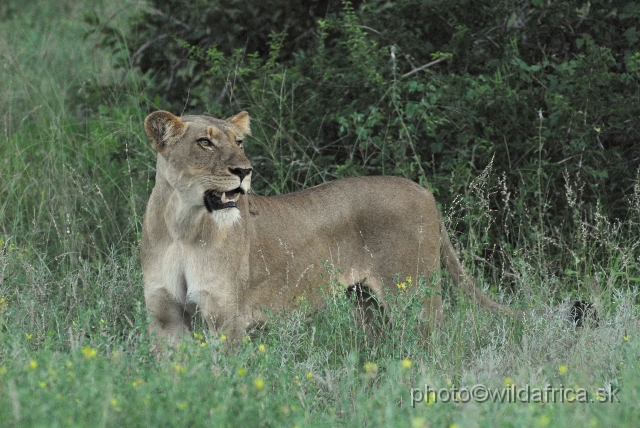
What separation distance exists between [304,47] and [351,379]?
3854 millimetres

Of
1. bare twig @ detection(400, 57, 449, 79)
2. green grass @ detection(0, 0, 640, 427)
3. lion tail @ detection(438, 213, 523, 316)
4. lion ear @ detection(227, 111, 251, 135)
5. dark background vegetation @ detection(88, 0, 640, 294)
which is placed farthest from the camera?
bare twig @ detection(400, 57, 449, 79)

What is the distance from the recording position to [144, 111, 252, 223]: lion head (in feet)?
13.5

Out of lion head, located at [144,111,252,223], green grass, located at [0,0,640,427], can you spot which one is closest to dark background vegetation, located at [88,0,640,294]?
green grass, located at [0,0,640,427]

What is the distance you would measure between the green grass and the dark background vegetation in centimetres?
22

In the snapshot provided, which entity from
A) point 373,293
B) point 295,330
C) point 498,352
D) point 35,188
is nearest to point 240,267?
point 295,330

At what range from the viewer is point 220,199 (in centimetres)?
419

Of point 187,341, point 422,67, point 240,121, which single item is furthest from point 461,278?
point 187,341

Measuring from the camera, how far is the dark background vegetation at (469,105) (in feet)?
19.5

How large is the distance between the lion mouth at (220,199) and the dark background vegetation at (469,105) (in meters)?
1.74

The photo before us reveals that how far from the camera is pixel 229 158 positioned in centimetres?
414

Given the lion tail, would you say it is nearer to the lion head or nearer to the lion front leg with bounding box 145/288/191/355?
the lion head

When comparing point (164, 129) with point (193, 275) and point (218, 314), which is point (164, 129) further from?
point (218, 314)

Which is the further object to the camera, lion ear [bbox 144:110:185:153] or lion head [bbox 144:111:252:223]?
lion ear [bbox 144:110:185:153]

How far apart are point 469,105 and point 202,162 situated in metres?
2.40
